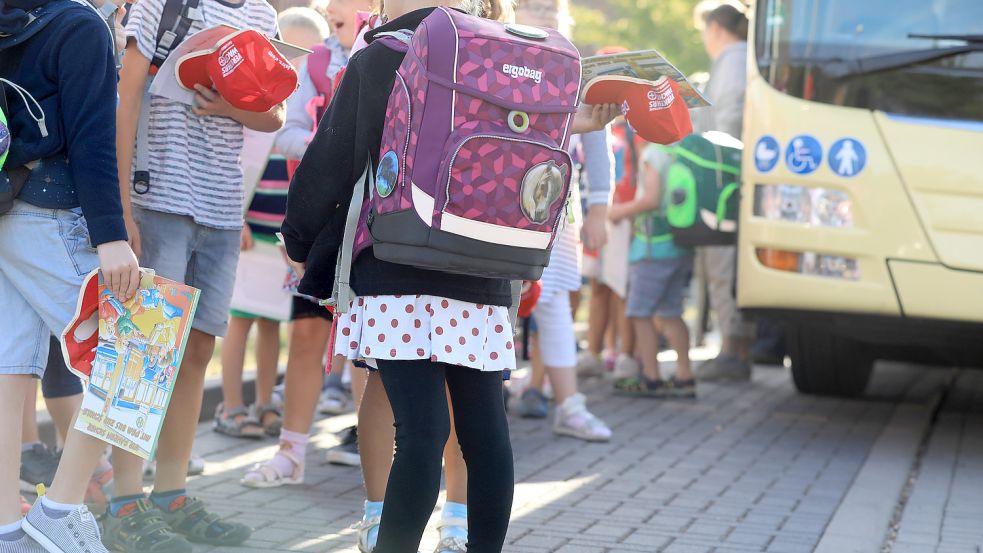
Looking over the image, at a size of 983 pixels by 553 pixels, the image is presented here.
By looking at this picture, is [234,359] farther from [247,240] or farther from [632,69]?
[632,69]

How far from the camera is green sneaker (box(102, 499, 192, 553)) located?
4.09 m

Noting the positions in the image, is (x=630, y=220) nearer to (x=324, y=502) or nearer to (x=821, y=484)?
(x=821, y=484)

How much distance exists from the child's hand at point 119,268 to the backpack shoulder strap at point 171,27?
83cm

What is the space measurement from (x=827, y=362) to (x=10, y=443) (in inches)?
214

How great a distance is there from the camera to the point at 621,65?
3.82m

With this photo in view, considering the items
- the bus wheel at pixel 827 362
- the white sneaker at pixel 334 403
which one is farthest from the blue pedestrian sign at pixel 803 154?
the white sneaker at pixel 334 403

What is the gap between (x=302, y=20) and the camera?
248 inches

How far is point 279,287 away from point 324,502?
48.5 inches

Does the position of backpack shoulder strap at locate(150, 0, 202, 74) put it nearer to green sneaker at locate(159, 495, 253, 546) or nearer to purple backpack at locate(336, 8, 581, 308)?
purple backpack at locate(336, 8, 581, 308)

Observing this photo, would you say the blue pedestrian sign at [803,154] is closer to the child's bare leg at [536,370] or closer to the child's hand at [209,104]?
the child's bare leg at [536,370]

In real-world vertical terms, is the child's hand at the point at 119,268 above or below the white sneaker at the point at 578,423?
above

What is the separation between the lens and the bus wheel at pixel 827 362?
25.8ft

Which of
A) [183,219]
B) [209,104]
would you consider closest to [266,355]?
[183,219]

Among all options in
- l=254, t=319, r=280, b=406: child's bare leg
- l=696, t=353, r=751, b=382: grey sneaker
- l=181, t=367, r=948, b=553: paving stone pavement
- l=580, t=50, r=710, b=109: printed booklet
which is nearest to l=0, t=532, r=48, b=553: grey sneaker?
l=181, t=367, r=948, b=553: paving stone pavement
